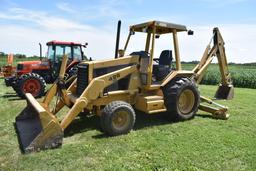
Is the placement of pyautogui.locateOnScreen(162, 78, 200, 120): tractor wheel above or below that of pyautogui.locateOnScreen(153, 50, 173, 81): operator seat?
below

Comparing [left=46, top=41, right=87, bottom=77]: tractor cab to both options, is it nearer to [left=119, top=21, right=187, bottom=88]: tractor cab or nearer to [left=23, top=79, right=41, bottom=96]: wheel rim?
[left=23, top=79, right=41, bottom=96]: wheel rim

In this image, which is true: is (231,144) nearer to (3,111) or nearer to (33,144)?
(33,144)

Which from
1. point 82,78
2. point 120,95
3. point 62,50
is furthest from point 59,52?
point 120,95

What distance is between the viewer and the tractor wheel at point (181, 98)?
7.41 metres

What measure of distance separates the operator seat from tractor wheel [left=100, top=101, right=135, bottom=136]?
1762 mm

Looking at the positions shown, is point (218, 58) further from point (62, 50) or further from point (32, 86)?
point (32, 86)

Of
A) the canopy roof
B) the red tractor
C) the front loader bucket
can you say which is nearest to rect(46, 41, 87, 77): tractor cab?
the red tractor

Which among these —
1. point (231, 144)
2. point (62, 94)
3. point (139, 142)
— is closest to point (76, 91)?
point (62, 94)

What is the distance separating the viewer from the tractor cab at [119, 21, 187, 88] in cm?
720

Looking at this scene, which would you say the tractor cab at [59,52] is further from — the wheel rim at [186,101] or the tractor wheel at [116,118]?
the tractor wheel at [116,118]

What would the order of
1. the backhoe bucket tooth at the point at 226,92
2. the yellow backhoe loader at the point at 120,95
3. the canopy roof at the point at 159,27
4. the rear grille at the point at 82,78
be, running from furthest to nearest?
the backhoe bucket tooth at the point at 226,92, the canopy roof at the point at 159,27, the rear grille at the point at 82,78, the yellow backhoe loader at the point at 120,95

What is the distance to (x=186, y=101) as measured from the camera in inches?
314

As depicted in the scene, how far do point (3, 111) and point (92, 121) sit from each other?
3.15 meters

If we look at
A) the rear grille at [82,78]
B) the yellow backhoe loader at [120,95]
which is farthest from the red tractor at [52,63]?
the yellow backhoe loader at [120,95]
